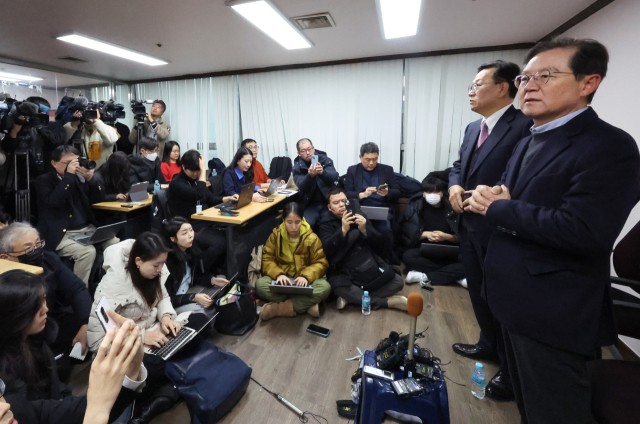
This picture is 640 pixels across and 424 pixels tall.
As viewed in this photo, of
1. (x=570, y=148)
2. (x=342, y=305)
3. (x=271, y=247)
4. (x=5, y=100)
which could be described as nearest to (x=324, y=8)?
(x=271, y=247)

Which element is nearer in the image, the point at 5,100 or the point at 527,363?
the point at 527,363

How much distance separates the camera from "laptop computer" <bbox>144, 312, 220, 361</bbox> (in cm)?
161

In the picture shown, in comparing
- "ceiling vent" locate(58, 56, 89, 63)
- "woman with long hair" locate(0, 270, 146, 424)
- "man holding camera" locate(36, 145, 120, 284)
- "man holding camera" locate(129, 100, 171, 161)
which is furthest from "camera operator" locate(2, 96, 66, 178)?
"woman with long hair" locate(0, 270, 146, 424)

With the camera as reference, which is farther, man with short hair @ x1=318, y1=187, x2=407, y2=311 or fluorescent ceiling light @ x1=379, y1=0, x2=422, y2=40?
man with short hair @ x1=318, y1=187, x2=407, y2=311

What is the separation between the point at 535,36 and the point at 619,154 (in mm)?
3423

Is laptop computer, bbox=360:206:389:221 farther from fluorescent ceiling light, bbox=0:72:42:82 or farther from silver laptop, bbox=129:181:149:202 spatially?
fluorescent ceiling light, bbox=0:72:42:82

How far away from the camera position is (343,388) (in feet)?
5.74

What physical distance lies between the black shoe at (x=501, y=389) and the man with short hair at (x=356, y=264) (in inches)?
37.1

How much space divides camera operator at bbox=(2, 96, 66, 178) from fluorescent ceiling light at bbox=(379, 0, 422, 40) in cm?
327

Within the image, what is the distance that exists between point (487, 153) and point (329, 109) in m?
3.34

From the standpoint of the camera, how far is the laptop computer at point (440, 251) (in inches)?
123

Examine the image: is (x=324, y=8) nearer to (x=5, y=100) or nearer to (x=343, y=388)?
(x=343, y=388)

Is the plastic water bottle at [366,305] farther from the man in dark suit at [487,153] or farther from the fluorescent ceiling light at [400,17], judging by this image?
the fluorescent ceiling light at [400,17]

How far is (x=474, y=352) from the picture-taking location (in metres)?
1.97
